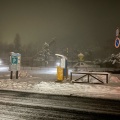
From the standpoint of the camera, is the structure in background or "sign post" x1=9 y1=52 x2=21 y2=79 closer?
the structure in background

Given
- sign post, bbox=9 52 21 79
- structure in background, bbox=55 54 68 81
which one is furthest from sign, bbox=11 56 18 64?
Answer: structure in background, bbox=55 54 68 81

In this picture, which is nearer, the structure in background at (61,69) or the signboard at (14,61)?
the structure in background at (61,69)

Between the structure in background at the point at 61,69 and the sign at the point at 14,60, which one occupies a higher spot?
the sign at the point at 14,60

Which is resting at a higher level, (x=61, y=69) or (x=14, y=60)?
(x=14, y=60)

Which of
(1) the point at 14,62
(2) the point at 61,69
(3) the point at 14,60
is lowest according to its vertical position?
(2) the point at 61,69

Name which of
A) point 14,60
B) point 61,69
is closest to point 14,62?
point 14,60

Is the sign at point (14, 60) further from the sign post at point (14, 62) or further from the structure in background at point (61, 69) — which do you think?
the structure in background at point (61, 69)

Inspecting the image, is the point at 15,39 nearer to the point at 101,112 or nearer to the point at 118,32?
the point at 118,32

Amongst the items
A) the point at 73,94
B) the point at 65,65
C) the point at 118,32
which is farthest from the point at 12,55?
the point at 118,32

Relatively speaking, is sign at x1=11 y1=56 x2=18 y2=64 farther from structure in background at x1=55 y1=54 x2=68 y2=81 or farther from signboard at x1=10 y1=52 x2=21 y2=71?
structure in background at x1=55 y1=54 x2=68 y2=81

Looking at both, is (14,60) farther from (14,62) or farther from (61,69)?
(61,69)

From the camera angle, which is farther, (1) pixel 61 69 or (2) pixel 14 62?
(2) pixel 14 62

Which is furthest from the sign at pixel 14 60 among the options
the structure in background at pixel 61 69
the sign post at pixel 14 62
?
the structure in background at pixel 61 69

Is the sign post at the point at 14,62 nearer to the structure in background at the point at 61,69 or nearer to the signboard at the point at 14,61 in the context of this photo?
the signboard at the point at 14,61
